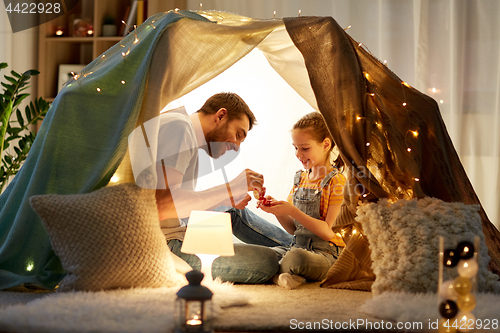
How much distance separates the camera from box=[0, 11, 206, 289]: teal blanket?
1502mm

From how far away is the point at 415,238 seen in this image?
4.62 ft

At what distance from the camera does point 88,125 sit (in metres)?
1.60

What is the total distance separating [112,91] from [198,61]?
1.11 feet

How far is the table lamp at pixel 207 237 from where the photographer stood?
151cm

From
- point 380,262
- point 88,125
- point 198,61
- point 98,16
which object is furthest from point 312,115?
point 98,16

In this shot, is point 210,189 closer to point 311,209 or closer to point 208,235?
point 208,235

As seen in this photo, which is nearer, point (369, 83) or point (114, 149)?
point (114, 149)

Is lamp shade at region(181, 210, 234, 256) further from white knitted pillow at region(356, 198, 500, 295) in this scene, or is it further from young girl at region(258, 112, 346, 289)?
white knitted pillow at region(356, 198, 500, 295)

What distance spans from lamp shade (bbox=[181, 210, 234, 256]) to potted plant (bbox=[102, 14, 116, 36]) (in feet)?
5.77

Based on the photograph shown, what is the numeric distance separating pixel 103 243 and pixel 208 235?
34 cm

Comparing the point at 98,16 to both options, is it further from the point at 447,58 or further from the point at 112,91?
the point at 447,58

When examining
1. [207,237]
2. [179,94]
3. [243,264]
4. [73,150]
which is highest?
[179,94]

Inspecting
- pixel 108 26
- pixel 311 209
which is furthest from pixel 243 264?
pixel 108 26

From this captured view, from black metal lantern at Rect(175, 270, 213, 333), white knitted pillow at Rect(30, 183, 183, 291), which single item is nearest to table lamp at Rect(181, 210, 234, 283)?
white knitted pillow at Rect(30, 183, 183, 291)
